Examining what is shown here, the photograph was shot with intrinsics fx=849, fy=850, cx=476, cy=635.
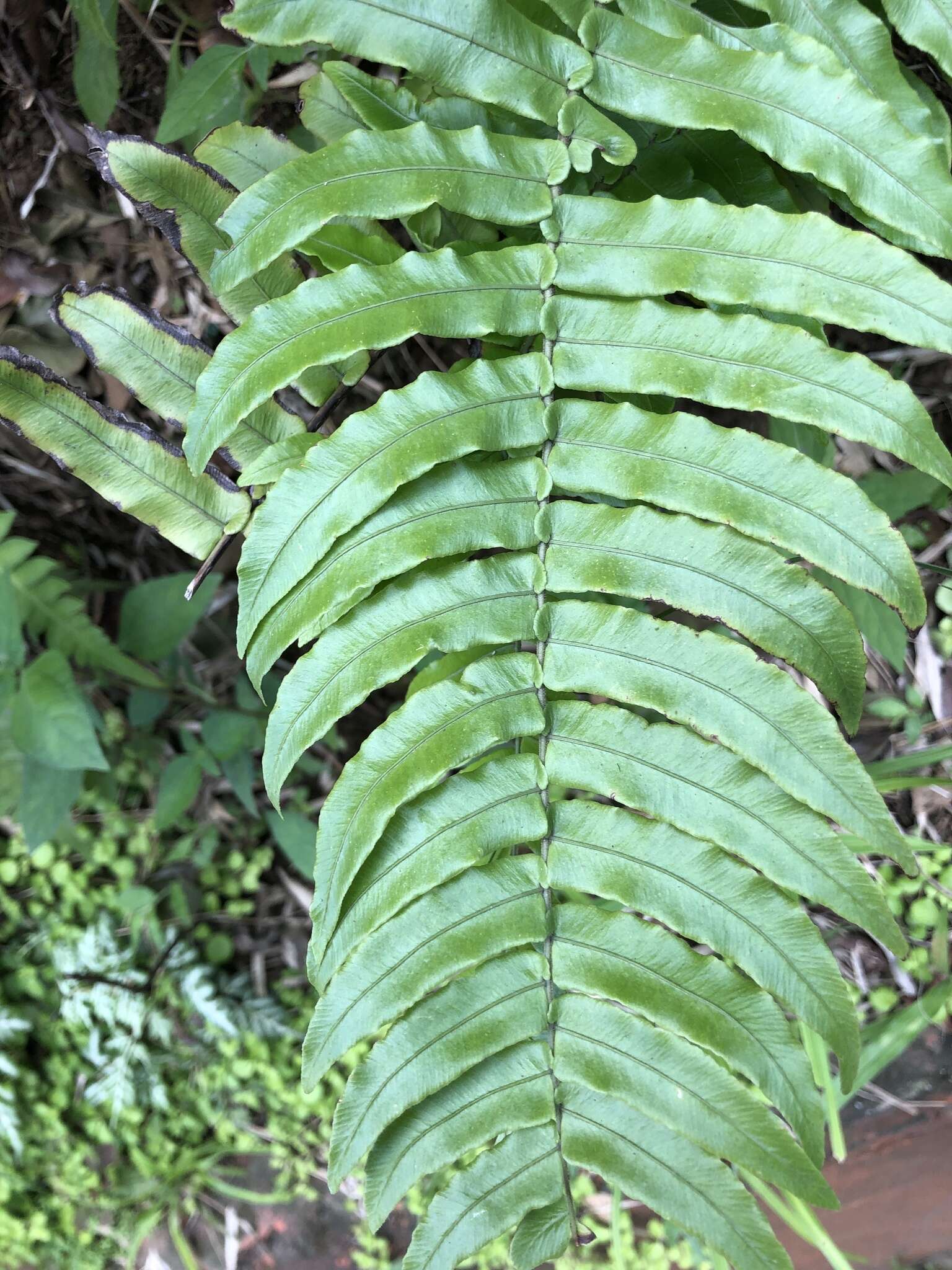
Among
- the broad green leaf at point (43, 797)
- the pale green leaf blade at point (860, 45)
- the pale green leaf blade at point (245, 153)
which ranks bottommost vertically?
the broad green leaf at point (43, 797)

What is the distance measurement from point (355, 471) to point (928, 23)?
0.77 metres

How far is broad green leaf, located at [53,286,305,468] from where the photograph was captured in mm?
1107

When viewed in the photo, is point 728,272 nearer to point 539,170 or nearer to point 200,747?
point 539,170

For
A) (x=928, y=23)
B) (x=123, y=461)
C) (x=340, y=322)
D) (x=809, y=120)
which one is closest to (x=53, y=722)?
(x=123, y=461)

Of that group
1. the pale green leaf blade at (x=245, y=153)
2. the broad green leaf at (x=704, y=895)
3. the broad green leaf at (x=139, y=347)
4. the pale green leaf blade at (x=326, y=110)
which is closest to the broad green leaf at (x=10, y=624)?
the broad green leaf at (x=139, y=347)

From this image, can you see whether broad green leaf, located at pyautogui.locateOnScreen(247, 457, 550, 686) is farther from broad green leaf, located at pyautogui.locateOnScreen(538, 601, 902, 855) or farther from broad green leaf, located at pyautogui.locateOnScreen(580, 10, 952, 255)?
broad green leaf, located at pyautogui.locateOnScreen(580, 10, 952, 255)

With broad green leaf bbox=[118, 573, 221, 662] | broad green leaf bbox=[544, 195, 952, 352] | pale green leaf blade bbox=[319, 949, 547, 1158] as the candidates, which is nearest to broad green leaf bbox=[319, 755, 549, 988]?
pale green leaf blade bbox=[319, 949, 547, 1158]

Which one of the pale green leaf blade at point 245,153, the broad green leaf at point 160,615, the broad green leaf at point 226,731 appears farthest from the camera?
the broad green leaf at point 226,731

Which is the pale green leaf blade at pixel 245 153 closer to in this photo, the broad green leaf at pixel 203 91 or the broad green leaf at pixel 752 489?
the broad green leaf at pixel 203 91

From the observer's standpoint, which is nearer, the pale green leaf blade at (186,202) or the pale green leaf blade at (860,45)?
the pale green leaf blade at (860,45)

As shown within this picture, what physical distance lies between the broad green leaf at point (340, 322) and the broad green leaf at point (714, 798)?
46 cm

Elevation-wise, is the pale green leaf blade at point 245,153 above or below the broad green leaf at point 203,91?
below

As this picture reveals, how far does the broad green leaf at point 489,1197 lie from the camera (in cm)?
99

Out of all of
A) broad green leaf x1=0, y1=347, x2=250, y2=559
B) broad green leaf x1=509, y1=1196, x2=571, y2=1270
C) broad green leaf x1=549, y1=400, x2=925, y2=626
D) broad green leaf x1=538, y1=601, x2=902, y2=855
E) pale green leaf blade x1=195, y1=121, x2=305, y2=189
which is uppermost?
pale green leaf blade x1=195, y1=121, x2=305, y2=189
